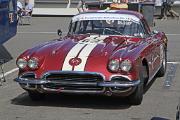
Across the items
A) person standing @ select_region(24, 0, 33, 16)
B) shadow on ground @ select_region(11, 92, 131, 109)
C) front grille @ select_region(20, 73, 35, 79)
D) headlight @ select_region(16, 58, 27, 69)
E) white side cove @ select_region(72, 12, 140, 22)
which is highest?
white side cove @ select_region(72, 12, 140, 22)

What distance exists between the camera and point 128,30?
372 inches

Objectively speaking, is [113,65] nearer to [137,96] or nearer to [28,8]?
[137,96]

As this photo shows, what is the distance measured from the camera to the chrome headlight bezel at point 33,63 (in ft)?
25.6

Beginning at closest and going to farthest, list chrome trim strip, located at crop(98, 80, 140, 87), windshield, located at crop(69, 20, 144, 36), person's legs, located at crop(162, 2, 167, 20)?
chrome trim strip, located at crop(98, 80, 140, 87)
windshield, located at crop(69, 20, 144, 36)
person's legs, located at crop(162, 2, 167, 20)

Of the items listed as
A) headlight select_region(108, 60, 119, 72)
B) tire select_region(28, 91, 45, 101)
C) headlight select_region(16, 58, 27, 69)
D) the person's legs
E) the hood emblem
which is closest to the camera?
headlight select_region(108, 60, 119, 72)

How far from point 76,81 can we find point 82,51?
652 millimetres

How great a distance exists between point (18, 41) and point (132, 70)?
37.6 ft

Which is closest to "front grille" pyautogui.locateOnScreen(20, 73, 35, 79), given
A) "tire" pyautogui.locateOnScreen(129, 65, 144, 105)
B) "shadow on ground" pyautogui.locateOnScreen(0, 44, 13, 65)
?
"tire" pyautogui.locateOnScreen(129, 65, 144, 105)

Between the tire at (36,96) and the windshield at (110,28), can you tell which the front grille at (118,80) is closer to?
the tire at (36,96)

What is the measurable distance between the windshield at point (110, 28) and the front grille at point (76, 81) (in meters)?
2.02

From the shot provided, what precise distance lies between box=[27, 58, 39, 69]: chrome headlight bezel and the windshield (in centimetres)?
189

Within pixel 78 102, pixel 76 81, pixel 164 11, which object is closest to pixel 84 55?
pixel 76 81

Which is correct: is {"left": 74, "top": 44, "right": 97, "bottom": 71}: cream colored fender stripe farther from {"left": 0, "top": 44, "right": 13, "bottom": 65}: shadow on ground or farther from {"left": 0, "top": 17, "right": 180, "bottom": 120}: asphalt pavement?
{"left": 0, "top": 44, "right": 13, "bottom": 65}: shadow on ground

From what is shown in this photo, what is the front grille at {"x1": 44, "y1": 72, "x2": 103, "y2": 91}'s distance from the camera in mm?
7492
